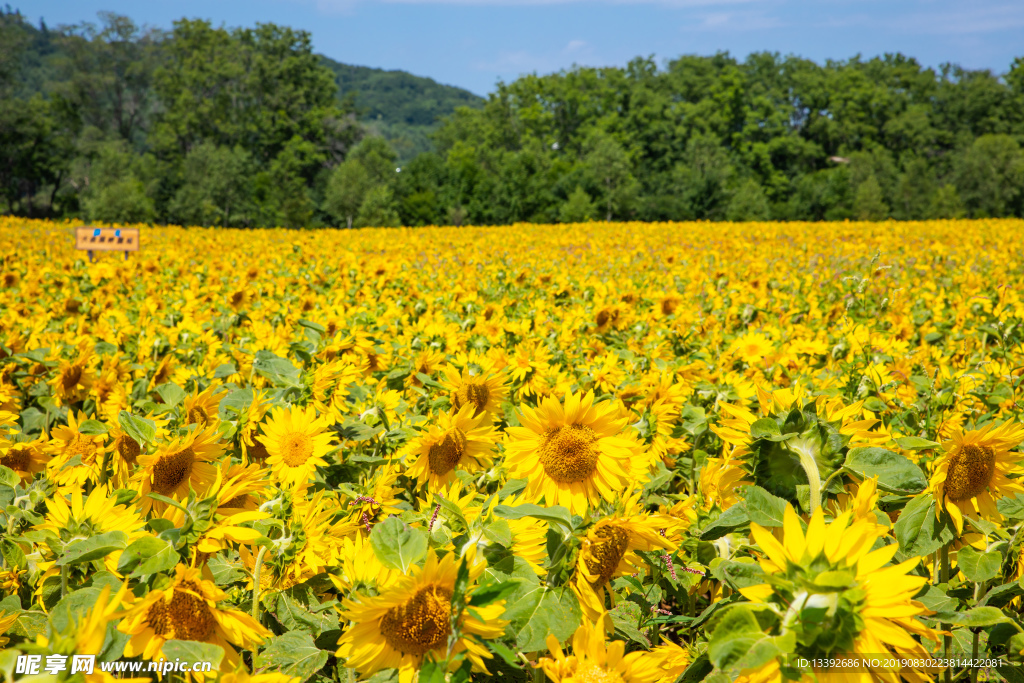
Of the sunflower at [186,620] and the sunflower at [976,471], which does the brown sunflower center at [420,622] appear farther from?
the sunflower at [976,471]

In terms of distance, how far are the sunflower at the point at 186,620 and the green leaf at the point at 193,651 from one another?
1.1 inches

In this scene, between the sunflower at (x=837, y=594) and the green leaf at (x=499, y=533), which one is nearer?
the sunflower at (x=837, y=594)

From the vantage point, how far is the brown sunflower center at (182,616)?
0.85 meters

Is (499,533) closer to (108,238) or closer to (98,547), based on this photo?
(98,547)

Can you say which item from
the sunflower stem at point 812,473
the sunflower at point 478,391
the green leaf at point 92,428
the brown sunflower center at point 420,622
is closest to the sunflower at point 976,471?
the sunflower stem at point 812,473

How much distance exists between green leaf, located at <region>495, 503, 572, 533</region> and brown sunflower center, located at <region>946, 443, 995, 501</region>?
650 millimetres

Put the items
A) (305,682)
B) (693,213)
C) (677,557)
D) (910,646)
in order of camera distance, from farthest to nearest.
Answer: (693,213)
(677,557)
(305,682)
(910,646)

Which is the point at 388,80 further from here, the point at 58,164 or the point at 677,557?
the point at 677,557

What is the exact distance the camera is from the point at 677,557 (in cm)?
138

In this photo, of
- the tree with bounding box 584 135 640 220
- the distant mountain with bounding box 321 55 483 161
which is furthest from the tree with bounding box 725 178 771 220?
the distant mountain with bounding box 321 55 483 161

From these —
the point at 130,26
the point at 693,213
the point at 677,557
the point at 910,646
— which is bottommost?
the point at 677,557

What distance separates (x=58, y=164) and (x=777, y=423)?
55355mm

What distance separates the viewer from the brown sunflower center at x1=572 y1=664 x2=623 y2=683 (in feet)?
2.94

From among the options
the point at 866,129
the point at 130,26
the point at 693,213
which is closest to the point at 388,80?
the point at 130,26
